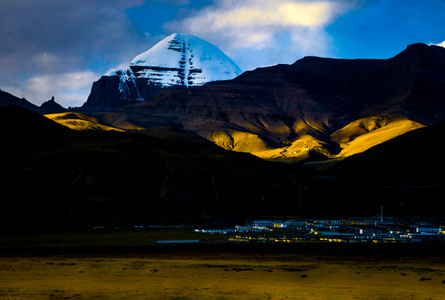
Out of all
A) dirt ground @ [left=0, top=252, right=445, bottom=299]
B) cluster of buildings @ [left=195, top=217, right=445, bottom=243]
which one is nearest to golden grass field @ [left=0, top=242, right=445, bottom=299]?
dirt ground @ [left=0, top=252, right=445, bottom=299]

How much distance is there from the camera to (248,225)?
172000mm

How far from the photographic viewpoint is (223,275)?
2832 inches

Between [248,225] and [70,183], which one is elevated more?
[70,183]

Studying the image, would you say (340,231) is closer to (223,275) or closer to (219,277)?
(223,275)

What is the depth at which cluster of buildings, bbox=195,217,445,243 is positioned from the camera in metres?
129

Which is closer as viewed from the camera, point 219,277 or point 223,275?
point 219,277

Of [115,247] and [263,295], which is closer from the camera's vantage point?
[263,295]

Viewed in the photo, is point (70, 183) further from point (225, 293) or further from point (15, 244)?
point (225, 293)

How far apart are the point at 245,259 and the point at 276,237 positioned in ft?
147

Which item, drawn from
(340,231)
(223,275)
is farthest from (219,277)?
(340,231)

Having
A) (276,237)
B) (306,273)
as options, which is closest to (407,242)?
(276,237)

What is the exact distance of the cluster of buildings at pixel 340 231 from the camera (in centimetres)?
12900

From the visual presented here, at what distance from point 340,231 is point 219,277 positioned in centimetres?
8535

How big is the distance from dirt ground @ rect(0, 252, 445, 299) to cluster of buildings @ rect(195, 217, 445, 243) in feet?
122
